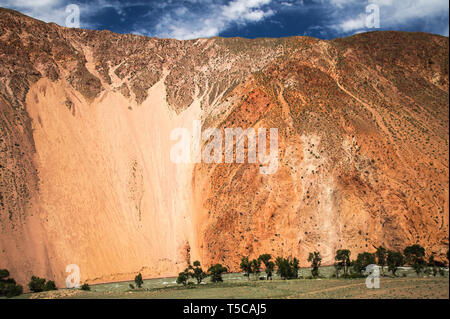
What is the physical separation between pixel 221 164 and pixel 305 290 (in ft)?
66.1

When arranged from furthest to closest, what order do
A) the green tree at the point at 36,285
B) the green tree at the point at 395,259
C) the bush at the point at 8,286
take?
the green tree at the point at 36,285, the green tree at the point at 395,259, the bush at the point at 8,286

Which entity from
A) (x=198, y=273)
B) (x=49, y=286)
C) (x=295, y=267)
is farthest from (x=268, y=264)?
(x=49, y=286)

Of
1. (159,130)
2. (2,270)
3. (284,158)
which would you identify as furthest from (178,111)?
(2,270)

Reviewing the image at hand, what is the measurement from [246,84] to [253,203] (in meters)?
15.2

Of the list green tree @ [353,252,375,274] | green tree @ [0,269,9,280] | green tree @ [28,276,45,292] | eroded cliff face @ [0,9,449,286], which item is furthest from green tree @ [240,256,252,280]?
green tree @ [0,269,9,280]

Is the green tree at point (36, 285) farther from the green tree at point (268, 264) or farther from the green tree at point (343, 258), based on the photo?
the green tree at point (343, 258)

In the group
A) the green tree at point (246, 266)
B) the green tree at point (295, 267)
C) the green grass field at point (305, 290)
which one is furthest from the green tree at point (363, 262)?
the green tree at point (246, 266)

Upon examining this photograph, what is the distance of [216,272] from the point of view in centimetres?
3528

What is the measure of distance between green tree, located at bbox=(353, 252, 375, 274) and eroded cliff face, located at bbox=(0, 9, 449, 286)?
2.53m

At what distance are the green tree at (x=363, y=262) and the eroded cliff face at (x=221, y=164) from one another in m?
2.53

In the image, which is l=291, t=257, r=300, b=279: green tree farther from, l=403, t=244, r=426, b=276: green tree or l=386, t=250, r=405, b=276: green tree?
l=403, t=244, r=426, b=276: green tree

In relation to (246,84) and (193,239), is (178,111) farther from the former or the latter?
(193,239)

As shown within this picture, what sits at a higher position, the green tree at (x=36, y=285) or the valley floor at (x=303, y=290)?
the valley floor at (x=303, y=290)

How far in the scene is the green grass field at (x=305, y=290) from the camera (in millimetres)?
21020
